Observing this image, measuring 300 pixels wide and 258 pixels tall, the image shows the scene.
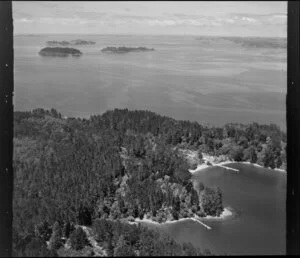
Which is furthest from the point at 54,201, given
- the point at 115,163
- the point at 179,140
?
the point at 179,140

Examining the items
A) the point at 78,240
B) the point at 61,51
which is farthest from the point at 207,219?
the point at 61,51

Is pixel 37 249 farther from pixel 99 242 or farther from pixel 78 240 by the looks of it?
pixel 99 242

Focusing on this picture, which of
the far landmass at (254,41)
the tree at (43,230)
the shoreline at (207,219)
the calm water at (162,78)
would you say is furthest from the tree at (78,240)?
the far landmass at (254,41)

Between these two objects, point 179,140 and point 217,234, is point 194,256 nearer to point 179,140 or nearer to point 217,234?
point 217,234

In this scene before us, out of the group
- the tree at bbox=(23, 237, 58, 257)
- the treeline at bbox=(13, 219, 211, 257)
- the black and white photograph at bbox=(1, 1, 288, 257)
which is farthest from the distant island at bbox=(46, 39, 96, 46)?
the tree at bbox=(23, 237, 58, 257)

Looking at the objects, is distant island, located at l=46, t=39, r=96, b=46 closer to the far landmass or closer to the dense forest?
the dense forest
